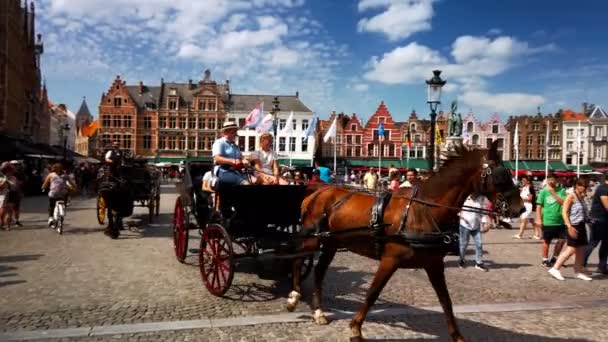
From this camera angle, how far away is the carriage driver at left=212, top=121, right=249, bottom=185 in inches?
222

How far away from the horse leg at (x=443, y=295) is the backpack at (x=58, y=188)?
32.6 ft

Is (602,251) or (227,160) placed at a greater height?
(227,160)

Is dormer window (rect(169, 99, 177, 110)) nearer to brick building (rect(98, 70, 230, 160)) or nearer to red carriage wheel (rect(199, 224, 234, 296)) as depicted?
brick building (rect(98, 70, 230, 160))

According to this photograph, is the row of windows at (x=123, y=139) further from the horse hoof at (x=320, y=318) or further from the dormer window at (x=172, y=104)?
the horse hoof at (x=320, y=318)

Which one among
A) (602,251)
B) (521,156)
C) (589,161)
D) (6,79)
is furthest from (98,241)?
(589,161)

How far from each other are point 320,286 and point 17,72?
131 ft

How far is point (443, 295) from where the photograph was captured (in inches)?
165

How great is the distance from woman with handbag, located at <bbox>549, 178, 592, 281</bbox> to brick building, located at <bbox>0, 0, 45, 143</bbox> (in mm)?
29412

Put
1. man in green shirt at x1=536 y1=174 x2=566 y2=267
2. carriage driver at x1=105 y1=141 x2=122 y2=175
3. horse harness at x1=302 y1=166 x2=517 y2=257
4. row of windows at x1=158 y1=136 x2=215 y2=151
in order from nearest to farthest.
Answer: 1. horse harness at x1=302 y1=166 x2=517 y2=257
2. man in green shirt at x1=536 y1=174 x2=566 y2=267
3. carriage driver at x1=105 y1=141 x2=122 y2=175
4. row of windows at x1=158 y1=136 x2=215 y2=151

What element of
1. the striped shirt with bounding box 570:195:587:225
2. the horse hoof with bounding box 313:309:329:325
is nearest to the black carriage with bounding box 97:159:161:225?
the horse hoof with bounding box 313:309:329:325

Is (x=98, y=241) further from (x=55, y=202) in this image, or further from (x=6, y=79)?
(x=6, y=79)

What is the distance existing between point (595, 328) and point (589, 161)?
74.1 m

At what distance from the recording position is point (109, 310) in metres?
5.08

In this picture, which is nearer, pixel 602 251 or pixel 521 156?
pixel 602 251
